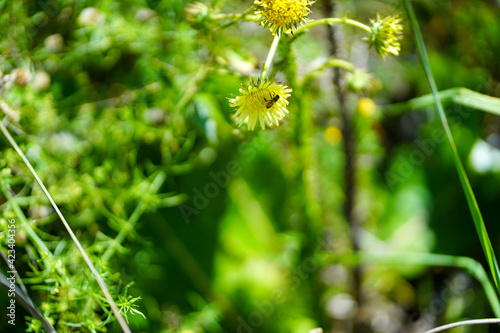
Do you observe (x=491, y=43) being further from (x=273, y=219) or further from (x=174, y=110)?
(x=174, y=110)

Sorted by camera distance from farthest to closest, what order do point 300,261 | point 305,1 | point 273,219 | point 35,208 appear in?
point 273,219
point 300,261
point 35,208
point 305,1

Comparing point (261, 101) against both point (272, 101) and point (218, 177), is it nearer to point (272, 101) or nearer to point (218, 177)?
point (272, 101)

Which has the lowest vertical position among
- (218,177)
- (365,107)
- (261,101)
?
(218,177)

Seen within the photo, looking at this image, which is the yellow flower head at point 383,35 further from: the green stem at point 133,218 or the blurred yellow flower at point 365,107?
the green stem at point 133,218

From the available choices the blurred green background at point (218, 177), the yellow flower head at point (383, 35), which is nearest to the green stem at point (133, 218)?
the blurred green background at point (218, 177)

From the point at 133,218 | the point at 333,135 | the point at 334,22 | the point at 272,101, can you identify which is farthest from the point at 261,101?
the point at 333,135

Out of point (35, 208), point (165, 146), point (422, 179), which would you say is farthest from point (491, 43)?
point (35, 208)
